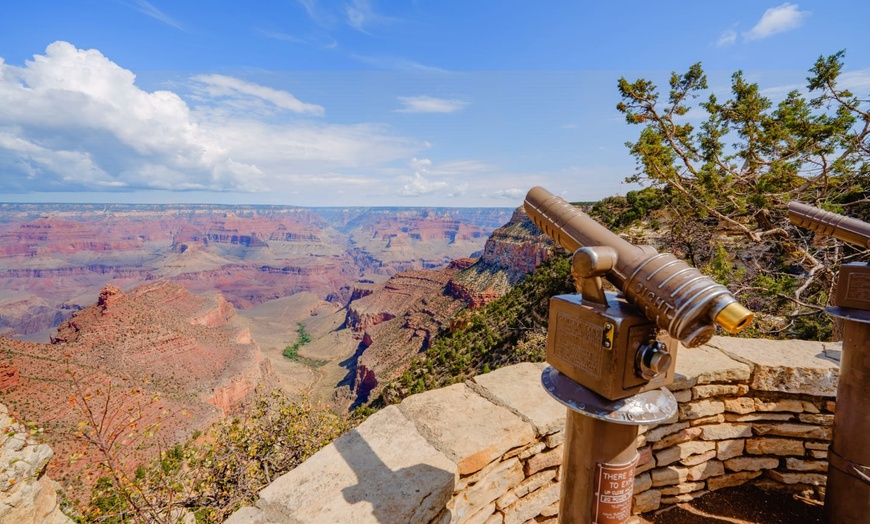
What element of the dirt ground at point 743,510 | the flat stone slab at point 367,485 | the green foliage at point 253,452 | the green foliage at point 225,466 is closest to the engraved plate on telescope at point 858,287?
the dirt ground at point 743,510

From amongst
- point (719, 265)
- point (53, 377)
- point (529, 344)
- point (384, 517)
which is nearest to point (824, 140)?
point (719, 265)

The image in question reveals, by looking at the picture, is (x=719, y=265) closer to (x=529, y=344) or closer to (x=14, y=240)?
(x=529, y=344)

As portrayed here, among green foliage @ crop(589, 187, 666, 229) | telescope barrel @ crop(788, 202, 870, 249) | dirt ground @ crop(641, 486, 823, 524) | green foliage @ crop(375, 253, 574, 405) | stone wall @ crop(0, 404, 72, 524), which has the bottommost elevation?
green foliage @ crop(375, 253, 574, 405)

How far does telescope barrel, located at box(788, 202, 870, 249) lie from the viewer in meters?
2.51

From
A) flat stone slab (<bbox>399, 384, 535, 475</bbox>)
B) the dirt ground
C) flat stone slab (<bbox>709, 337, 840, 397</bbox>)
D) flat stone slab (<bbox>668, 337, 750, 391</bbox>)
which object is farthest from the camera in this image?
the dirt ground

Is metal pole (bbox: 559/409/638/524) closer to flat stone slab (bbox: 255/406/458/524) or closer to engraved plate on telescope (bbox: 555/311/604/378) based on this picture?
engraved plate on telescope (bbox: 555/311/604/378)

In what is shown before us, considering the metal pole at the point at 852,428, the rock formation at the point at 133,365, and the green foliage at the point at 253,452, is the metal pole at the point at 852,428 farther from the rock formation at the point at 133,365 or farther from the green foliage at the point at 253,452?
the rock formation at the point at 133,365

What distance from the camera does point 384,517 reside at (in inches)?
71.5

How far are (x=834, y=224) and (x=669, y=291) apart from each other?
239cm

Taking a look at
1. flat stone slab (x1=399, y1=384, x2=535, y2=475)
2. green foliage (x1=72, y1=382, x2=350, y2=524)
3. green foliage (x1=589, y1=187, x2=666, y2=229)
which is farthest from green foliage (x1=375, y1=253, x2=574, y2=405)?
flat stone slab (x1=399, y1=384, x2=535, y2=475)

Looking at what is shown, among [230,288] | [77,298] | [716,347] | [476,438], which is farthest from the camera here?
[230,288]

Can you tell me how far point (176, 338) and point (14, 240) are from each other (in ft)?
696

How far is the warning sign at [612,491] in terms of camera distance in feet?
5.82

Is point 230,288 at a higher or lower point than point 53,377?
lower
